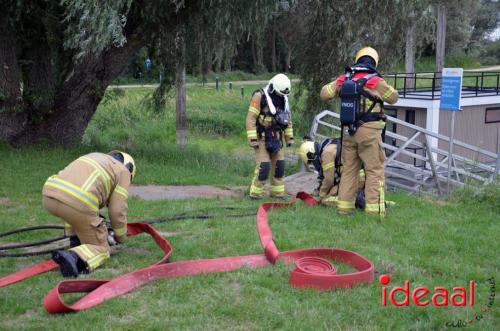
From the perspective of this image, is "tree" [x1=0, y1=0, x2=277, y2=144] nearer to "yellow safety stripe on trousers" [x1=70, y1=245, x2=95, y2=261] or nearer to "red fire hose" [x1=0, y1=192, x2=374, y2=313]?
"yellow safety stripe on trousers" [x1=70, y1=245, x2=95, y2=261]

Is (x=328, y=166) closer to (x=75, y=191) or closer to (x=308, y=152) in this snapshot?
(x=308, y=152)

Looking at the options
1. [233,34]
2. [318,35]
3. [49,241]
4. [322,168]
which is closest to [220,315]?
[49,241]

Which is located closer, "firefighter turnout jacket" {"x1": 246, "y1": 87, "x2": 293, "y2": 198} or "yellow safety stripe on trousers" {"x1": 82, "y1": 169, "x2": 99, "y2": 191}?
"yellow safety stripe on trousers" {"x1": 82, "y1": 169, "x2": 99, "y2": 191}

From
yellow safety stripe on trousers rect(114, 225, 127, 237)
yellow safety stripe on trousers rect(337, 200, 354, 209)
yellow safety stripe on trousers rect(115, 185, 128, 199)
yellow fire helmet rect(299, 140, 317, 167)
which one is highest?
yellow safety stripe on trousers rect(115, 185, 128, 199)

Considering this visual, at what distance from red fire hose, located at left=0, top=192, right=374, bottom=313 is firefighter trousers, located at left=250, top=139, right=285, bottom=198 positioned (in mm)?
2722

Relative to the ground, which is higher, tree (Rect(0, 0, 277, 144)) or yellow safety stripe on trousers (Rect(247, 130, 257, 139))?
tree (Rect(0, 0, 277, 144))

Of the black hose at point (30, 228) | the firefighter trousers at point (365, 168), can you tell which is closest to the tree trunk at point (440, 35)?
the firefighter trousers at point (365, 168)

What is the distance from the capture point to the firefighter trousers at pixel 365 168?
7.05 meters

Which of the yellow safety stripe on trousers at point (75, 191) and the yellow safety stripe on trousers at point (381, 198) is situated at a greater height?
the yellow safety stripe on trousers at point (75, 191)

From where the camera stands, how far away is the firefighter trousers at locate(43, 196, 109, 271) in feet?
16.7

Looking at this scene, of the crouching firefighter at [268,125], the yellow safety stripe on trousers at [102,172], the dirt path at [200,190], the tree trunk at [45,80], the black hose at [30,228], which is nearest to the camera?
the yellow safety stripe on trousers at [102,172]

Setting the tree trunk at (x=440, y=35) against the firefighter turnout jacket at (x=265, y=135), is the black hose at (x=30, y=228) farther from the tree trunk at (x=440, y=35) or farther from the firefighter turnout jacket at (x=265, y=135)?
the tree trunk at (x=440, y=35)

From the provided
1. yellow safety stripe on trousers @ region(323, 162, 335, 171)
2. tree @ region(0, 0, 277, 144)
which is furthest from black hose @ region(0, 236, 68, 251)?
tree @ region(0, 0, 277, 144)

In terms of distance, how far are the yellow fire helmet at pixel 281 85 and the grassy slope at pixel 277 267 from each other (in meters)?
1.48
